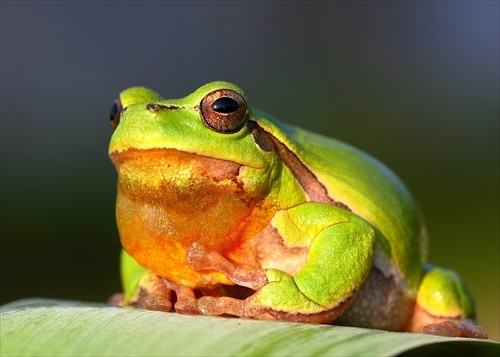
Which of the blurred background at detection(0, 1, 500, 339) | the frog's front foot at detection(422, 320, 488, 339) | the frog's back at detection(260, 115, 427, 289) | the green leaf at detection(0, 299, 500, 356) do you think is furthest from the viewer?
the blurred background at detection(0, 1, 500, 339)

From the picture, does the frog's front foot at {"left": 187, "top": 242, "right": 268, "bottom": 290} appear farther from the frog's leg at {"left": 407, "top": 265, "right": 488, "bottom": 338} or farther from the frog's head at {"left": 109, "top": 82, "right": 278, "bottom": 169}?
the frog's leg at {"left": 407, "top": 265, "right": 488, "bottom": 338}

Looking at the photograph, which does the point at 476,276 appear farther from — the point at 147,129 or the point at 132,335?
the point at 132,335

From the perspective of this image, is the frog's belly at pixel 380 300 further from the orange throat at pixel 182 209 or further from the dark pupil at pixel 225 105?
the dark pupil at pixel 225 105

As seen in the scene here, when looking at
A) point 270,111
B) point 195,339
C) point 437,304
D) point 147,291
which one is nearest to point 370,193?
point 437,304

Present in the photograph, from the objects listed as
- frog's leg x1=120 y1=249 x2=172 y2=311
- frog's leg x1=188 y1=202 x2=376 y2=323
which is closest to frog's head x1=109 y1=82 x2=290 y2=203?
frog's leg x1=188 y1=202 x2=376 y2=323

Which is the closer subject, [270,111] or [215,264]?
[215,264]

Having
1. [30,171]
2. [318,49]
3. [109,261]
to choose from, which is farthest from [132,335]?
[318,49]

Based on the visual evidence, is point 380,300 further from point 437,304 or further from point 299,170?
point 299,170
